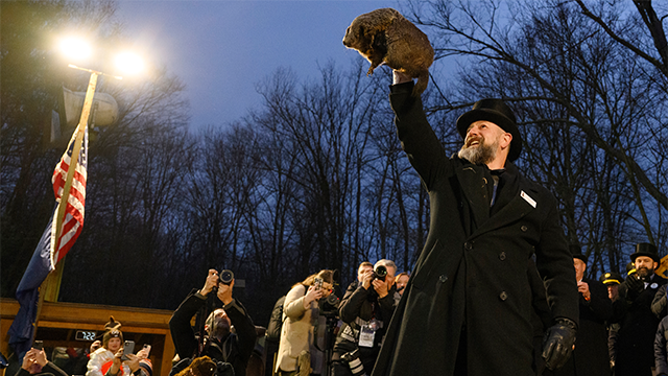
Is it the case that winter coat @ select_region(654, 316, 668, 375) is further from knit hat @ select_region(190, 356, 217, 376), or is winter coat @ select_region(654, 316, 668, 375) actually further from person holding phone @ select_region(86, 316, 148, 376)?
person holding phone @ select_region(86, 316, 148, 376)

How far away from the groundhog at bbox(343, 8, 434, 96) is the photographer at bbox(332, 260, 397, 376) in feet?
13.8

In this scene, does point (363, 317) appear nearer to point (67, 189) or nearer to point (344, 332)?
point (344, 332)

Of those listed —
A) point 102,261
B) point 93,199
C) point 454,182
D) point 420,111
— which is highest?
point 93,199

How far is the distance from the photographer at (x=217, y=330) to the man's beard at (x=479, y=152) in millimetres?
Answer: 3318

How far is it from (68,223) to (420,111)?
879 centimetres

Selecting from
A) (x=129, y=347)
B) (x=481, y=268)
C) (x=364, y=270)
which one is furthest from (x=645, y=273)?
(x=129, y=347)

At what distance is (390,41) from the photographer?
2518 millimetres

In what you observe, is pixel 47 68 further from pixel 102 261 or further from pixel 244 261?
pixel 244 261

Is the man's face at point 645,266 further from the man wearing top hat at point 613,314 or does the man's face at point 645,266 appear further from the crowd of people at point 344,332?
the man wearing top hat at point 613,314

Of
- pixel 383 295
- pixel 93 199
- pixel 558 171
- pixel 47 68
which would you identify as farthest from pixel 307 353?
pixel 93 199

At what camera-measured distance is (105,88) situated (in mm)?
24234

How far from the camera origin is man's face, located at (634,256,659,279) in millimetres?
7071

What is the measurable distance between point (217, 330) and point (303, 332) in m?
1.38

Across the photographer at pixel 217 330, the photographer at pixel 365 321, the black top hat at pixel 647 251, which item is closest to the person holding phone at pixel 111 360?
the photographer at pixel 217 330
